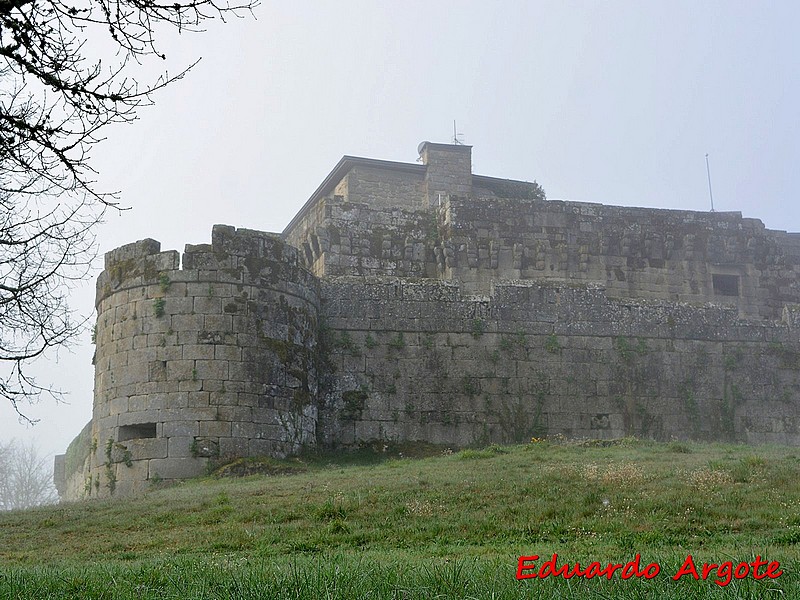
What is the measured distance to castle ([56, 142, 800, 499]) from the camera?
16.6 meters

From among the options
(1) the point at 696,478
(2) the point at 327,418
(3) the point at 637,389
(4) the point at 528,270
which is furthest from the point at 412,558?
(4) the point at 528,270

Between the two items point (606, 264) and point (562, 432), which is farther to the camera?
point (606, 264)

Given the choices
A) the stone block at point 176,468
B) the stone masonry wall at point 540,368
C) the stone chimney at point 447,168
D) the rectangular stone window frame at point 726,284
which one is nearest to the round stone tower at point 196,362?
the stone block at point 176,468

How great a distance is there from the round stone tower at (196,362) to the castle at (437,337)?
0.09 feet

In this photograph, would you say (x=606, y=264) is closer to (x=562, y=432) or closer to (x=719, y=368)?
(x=719, y=368)

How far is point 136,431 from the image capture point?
16.6 m

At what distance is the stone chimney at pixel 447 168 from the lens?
99.2 ft

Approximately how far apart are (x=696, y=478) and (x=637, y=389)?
7.11 metres

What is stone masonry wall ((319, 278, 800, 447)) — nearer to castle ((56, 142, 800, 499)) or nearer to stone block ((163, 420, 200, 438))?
castle ((56, 142, 800, 499))

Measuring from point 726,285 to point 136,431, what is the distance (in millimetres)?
15954

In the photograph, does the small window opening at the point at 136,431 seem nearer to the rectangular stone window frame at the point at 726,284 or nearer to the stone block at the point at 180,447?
the stone block at the point at 180,447

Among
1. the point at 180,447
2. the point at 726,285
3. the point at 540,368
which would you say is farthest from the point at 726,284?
the point at 180,447

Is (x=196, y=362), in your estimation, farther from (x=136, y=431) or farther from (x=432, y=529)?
(x=432, y=529)

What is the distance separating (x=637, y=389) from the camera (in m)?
19.7
